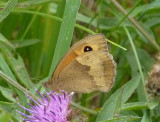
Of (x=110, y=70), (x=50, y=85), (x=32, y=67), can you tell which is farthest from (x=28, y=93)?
(x=32, y=67)

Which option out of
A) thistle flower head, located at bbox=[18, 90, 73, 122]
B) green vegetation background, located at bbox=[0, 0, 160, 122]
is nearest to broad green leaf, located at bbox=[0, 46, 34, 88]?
green vegetation background, located at bbox=[0, 0, 160, 122]

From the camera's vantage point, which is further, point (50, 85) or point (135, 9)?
point (135, 9)

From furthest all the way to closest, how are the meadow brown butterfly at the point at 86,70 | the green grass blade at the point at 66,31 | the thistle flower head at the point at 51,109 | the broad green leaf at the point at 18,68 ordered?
the broad green leaf at the point at 18,68 → the green grass blade at the point at 66,31 → the meadow brown butterfly at the point at 86,70 → the thistle flower head at the point at 51,109

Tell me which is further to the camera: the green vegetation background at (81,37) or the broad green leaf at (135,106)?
the green vegetation background at (81,37)

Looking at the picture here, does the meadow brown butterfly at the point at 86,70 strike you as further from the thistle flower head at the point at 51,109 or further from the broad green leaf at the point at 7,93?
the broad green leaf at the point at 7,93

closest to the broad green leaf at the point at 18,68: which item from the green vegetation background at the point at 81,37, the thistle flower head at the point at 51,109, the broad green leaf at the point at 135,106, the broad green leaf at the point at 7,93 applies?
the green vegetation background at the point at 81,37

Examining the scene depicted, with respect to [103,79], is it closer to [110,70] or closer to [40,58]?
[110,70]

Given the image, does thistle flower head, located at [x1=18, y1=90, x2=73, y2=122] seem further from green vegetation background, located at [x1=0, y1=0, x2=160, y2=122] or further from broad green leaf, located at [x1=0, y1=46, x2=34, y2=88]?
broad green leaf, located at [x1=0, y1=46, x2=34, y2=88]

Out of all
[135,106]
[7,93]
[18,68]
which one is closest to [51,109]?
[7,93]
